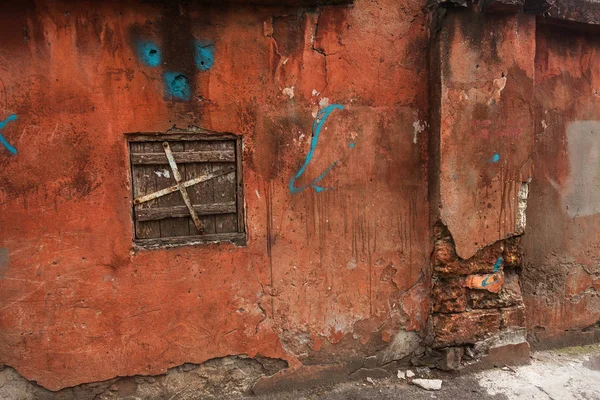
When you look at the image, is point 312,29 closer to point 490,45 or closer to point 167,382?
point 490,45

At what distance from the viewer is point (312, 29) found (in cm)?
296

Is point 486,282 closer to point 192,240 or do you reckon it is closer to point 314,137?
point 314,137

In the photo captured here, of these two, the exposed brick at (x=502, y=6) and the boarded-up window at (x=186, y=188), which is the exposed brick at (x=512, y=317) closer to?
the boarded-up window at (x=186, y=188)

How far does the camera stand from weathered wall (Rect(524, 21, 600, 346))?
11.6 feet

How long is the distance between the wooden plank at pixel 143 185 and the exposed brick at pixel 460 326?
2.32m

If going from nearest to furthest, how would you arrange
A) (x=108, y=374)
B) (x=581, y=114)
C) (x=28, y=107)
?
(x=28, y=107) → (x=108, y=374) → (x=581, y=114)

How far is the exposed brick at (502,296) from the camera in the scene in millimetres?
3188

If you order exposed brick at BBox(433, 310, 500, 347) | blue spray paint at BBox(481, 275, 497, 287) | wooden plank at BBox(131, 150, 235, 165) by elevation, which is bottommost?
exposed brick at BBox(433, 310, 500, 347)

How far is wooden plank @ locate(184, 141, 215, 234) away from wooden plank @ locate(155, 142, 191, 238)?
5 centimetres

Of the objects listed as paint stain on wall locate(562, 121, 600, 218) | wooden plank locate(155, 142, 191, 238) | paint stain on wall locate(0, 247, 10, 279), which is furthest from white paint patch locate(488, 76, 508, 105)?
paint stain on wall locate(0, 247, 10, 279)

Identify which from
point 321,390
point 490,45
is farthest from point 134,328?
point 490,45

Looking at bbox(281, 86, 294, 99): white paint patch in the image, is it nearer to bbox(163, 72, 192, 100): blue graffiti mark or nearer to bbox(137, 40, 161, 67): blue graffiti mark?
bbox(163, 72, 192, 100): blue graffiti mark

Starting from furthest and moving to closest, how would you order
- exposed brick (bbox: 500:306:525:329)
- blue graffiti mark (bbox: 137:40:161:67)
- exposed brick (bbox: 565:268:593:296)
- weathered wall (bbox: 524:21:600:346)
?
exposed brick (bbox: 565:268:593:296)
weathered wall (bbox: 524:21:600:346)
exposed brick (bbox: 500:306:525:329)
blue graffiti mark (bbox: 137:40:161:67)

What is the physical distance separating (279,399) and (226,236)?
50.5 inches
